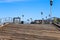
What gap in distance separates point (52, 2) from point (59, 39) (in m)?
16.5

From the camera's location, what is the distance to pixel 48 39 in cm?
898

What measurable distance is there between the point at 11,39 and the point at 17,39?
28 cm

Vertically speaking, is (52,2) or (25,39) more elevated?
(52,2)

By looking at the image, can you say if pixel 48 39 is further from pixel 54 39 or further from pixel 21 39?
pixel 21 39

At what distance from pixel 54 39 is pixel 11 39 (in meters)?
1.86

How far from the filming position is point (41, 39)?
908cm

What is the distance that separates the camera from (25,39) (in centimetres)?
916

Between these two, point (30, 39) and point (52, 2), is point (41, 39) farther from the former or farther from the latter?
point (52, 2)

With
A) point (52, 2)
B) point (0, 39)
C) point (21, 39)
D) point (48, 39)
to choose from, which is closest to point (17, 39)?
point (21, 39)

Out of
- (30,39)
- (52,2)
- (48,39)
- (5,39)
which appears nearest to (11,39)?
(5,39)

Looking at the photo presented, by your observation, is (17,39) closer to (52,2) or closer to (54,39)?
(54,39)

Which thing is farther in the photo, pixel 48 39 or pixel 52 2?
pixel 52 2

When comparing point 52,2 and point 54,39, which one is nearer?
point 54,39

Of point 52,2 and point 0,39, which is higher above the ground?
point 52,2
